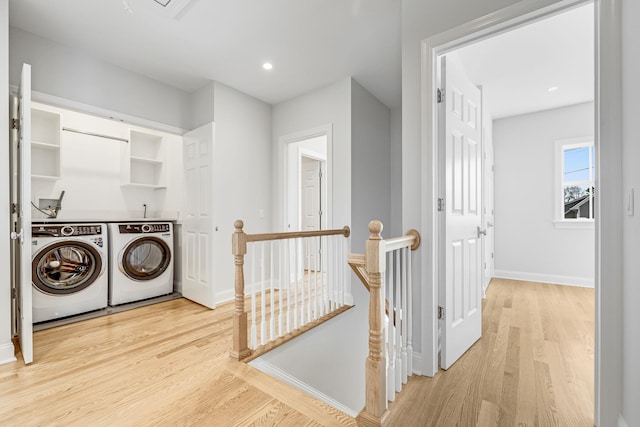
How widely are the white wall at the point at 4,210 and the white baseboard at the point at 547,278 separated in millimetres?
5778

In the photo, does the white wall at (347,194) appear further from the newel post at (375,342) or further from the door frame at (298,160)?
the newel post at (375,342)

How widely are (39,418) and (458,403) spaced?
2.18 m

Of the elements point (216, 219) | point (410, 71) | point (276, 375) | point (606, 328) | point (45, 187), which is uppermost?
point (410, 71)

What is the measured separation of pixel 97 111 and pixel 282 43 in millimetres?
2005

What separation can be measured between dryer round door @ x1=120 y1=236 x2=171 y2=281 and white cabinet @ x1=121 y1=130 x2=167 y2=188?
2.50 ft

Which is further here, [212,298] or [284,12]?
[212,298]

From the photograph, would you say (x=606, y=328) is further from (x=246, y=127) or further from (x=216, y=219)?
(x=246, y=127)

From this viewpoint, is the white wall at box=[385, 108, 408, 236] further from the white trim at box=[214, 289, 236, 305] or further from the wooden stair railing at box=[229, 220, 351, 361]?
the white trim at box=[214, 289, 236, 305]

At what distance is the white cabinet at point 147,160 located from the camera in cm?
362

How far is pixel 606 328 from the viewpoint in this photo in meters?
1.24

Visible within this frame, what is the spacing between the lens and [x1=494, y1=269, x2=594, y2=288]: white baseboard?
3949mm

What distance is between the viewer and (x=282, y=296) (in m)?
2.85

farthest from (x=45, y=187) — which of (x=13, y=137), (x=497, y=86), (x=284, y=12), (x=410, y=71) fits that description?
(x=497, y=86)

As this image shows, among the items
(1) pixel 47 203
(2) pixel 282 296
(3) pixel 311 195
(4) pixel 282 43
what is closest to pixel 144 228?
(1) pixel 47 203
